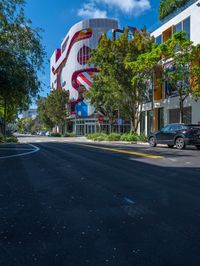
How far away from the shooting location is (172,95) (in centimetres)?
3194

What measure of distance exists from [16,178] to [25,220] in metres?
4.01

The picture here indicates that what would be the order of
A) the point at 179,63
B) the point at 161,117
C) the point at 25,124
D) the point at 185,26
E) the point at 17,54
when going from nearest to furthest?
the point at 17,54 → the point at 179,63 → the point at 185,26 → the point at 161,117 → the point at 25,124

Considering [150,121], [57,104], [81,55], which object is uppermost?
[81,55]

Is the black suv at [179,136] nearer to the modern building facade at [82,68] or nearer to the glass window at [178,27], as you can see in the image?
the glass window at [178,27]

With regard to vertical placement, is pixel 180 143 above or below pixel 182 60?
below

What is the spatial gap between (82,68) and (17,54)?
6105 cm

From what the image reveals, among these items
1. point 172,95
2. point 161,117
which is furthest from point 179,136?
point 161,117

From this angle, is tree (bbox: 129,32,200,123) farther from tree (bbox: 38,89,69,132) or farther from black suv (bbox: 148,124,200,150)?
tree (bbox: 38,89,69,132)

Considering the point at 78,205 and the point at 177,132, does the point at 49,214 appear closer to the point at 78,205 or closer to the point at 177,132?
the point at 78,205

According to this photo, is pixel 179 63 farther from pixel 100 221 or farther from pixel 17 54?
pixel 100 221

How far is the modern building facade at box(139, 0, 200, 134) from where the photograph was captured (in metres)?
28.1

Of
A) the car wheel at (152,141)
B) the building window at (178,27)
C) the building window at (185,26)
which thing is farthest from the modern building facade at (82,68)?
the car wheel at (152,141)

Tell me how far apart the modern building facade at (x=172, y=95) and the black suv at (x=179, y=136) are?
26.2 feet

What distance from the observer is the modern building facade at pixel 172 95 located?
2808cm
